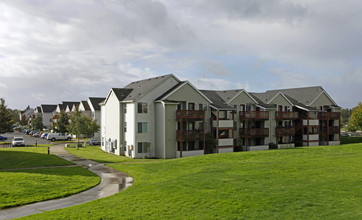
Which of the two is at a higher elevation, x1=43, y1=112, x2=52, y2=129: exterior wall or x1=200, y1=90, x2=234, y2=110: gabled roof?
x1=200, y1=90, x2=234, y2=110: gabled roof

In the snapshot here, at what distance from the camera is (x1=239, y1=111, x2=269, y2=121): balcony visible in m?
48.2

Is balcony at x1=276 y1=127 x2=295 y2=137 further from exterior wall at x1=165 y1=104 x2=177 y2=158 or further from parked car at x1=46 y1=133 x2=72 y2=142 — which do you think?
parked car at x1=46 y1=133 x2=72 y2=142

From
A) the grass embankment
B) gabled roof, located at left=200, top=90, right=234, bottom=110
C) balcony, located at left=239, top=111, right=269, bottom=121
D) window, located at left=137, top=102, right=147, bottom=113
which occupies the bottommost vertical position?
the grass embankment

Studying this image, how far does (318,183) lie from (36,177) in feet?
64.4

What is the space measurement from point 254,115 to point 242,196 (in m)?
34.3

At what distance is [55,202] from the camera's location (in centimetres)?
1752

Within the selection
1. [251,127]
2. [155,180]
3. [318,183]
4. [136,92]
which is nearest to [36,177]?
[155,180]

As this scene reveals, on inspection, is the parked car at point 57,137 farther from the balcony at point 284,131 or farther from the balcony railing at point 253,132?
the balcony at point 284,131

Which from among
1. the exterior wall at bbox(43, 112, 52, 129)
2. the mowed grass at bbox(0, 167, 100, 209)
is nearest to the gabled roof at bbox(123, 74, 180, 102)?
the mowed grass at bbox(0, 167, 100, 209)

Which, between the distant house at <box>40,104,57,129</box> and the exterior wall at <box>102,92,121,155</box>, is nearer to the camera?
the exterior wall at <box>102,92,121,155</box>

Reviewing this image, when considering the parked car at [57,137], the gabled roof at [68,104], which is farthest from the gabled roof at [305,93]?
the gabled roof at [68,104]

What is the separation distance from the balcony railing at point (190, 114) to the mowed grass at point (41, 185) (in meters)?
17.1

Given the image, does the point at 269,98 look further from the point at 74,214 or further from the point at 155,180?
the point at 74,214

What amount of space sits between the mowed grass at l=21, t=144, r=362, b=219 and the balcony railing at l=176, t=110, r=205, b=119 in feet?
57.3
